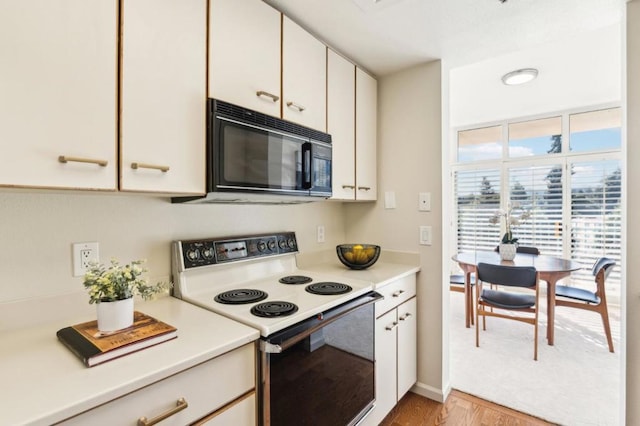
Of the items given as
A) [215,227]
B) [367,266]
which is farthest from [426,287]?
[215,227]

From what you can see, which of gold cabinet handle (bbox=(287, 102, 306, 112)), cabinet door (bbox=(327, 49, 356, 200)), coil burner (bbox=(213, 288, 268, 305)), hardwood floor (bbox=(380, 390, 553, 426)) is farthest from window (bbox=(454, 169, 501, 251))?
coil burner (bbox=(213, 288, 268, 305))

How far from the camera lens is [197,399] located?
34.5 inches

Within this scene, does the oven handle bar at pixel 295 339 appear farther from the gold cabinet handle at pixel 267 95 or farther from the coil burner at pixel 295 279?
the gold cabinet handle at pixel 267 95

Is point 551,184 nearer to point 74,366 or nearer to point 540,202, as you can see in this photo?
point 540,202

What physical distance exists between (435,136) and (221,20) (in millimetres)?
1400

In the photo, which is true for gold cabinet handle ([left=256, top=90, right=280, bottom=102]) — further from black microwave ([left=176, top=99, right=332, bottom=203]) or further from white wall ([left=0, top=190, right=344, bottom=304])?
white wall ([left=0, top=190, right=344, bottom=304])

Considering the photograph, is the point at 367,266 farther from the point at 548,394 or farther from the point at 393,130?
the point at 548,394

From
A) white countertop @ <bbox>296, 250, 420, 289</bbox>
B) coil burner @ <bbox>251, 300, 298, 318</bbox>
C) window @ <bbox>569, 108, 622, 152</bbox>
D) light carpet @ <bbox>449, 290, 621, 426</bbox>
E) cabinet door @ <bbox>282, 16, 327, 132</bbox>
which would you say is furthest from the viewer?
window @ <bbox>569, 108, 622, 152</bbox>

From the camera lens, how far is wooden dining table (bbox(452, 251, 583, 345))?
2.72 metres

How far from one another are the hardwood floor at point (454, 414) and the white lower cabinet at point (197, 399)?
1.22 m

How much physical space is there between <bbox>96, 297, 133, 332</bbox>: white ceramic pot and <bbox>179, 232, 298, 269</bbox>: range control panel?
1.44ft

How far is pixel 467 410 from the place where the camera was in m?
1.96

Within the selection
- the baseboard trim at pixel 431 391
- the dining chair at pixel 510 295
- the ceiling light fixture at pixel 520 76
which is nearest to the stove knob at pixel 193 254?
the baseboard trim at pixel 431 391

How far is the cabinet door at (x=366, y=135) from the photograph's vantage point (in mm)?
2094
